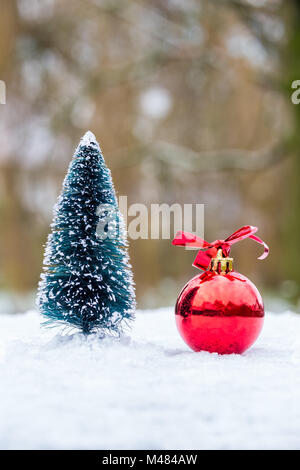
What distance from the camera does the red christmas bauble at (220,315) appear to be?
1451 mm

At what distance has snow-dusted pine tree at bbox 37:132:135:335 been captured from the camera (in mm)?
1495

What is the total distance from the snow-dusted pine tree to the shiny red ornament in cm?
17

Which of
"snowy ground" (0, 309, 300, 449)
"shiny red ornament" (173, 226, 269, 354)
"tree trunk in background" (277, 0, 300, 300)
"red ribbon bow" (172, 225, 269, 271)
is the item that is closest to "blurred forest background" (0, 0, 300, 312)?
"tree trunk in background" (277, 0, 300, 300)

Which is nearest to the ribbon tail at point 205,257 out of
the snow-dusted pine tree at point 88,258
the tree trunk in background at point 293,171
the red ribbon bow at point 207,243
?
the red ribbon bow at point 207,243

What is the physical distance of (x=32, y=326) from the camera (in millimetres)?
1954

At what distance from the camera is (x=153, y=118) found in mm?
6488

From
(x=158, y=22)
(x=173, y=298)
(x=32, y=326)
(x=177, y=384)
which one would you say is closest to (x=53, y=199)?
(x=173, y=298)

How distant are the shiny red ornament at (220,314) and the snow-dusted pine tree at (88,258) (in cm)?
17

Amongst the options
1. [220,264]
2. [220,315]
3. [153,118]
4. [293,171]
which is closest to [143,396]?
[220,315]

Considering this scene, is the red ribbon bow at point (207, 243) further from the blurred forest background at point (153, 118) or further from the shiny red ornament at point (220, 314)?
the blurred forest background at point (153, 118)

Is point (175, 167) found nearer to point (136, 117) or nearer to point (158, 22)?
point (136, 117)

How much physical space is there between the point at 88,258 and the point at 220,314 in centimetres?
39

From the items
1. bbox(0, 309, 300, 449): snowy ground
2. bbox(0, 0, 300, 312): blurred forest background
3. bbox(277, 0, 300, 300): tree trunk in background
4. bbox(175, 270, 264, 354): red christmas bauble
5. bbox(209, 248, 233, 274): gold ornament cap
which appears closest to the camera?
bbox(0, 309, 300, 449): snowy ground

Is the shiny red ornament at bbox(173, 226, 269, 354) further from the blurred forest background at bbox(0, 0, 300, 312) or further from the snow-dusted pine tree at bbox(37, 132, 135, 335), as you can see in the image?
the blurred forest background at bbox(0, 0, 300, 312)
